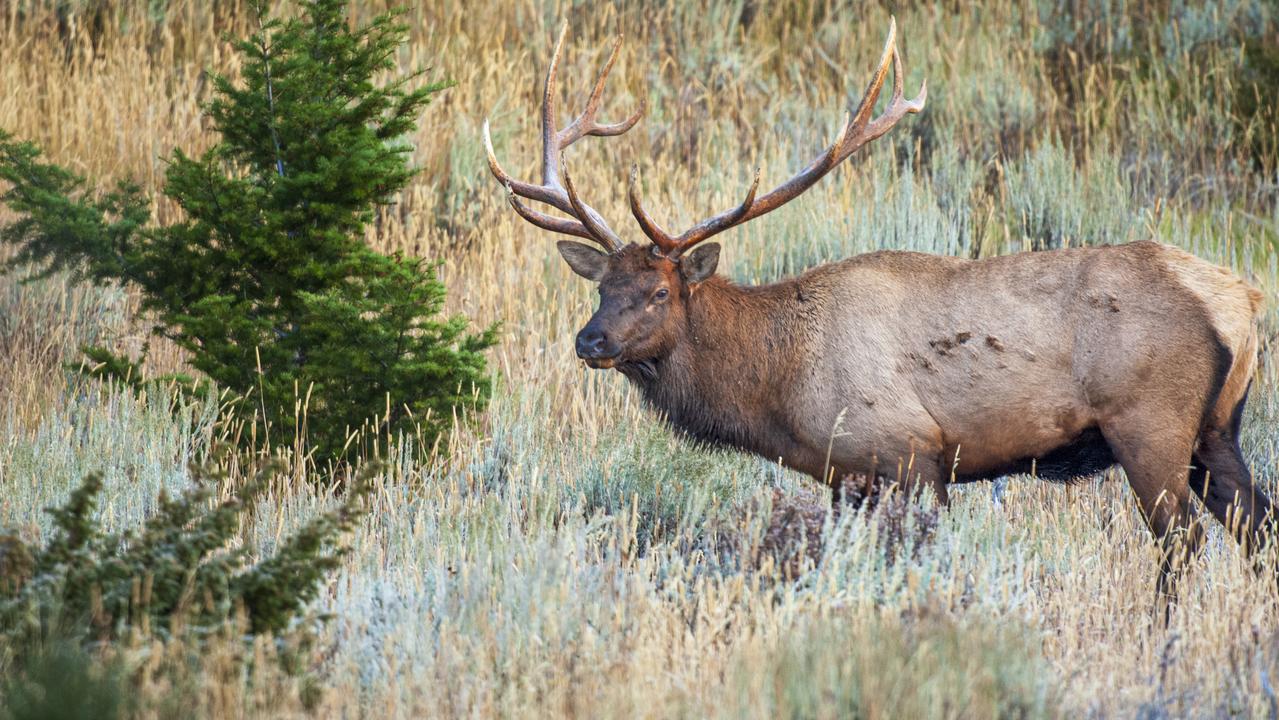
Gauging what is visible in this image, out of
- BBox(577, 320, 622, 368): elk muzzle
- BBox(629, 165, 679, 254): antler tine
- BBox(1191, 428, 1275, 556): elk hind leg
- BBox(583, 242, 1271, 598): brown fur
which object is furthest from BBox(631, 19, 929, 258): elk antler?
BBox(1191, 428, 1275, 556): elk hind leg

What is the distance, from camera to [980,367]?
19.8 feet

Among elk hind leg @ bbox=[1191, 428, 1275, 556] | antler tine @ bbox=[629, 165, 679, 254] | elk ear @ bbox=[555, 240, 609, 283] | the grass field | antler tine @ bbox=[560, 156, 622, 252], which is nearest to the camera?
the grass field

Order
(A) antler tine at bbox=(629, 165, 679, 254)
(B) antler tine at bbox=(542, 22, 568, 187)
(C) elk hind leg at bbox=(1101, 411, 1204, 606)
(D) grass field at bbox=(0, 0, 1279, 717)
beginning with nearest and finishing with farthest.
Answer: (D) grass field at bbox=(0, 0, 1279, 717) → (C) elk hind leg at bbox=(1101, 411, 1204, 606) → (A) antler tine at bbox=(629, 165, 679, 254) → (B) antler tine at bbox=(542, 22, 568, 187)

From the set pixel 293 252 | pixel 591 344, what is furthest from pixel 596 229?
pixel 293 252

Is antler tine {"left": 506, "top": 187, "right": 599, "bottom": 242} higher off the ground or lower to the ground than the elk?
higher

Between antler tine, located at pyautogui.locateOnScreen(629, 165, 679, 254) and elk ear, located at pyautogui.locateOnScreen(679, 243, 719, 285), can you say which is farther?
elk ear, located at pyautogui.locateOnScreen(679, 243, 719, 285)

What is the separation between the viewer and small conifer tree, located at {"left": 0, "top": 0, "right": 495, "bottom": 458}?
6.74 meters

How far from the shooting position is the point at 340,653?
165 inches

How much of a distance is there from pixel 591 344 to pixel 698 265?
71 centimetres

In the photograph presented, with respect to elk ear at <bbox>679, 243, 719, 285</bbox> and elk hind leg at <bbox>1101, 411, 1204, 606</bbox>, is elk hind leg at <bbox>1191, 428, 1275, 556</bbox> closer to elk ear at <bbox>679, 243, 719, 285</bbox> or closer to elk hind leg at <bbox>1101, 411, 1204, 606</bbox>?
elk hind leg at <bbox>1101, 411, 1204, 606</bbox>

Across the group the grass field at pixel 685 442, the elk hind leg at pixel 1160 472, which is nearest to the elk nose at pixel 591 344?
the grass field at pixel 685 442

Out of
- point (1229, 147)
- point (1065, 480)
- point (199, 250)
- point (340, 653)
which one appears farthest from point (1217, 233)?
point (340, 653)

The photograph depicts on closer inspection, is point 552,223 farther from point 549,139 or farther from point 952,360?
point 952,360

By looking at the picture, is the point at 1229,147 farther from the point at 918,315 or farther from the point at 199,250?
the point at 199,250
